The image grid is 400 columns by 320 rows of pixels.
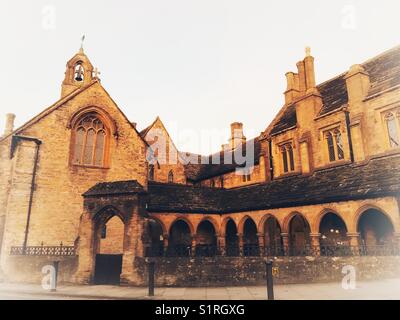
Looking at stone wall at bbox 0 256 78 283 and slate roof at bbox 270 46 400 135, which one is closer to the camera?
stone wall at bbox 0 256 78 283

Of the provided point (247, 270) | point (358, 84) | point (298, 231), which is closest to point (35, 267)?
point (247, 270)

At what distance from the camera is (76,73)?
25.6 m

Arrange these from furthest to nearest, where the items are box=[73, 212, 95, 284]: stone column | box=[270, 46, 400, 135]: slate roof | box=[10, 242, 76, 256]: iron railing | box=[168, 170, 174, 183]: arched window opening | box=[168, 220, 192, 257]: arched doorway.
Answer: box=[168, 170, 174, 183]: arched window opening, box=[168, 220, 192, 257]: arched doorway, box=[270, 46, 400, 135]: slate roof, box=[10, 242, 76, 256]: iron railing, box=[73, 212, 95, 284]: stone column

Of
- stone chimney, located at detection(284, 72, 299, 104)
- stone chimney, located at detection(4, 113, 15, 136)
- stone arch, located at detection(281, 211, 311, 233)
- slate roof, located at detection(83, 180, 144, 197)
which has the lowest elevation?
stone arch, located at detection(281, 211, 311, 233)

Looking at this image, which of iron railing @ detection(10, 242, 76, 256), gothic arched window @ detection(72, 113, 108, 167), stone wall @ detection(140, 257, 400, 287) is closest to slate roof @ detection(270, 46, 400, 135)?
stone wall @ detection(140, 257, 400, 287)

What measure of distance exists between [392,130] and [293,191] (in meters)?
6.68

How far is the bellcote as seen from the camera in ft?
82.6

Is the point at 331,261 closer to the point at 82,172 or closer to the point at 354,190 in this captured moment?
the point at 354,190

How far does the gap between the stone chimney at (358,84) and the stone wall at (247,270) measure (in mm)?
10883

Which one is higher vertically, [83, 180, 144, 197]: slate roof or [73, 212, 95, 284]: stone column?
[83, 180, 144, 197]: slate roof

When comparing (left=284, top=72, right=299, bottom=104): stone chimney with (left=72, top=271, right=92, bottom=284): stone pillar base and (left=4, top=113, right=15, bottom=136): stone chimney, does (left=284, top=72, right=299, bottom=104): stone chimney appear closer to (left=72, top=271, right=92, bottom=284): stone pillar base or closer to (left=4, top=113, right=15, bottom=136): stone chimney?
(left=72, top=271, right=92, bottom=284): stone pillar base

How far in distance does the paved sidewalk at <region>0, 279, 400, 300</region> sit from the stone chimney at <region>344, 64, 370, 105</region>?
11497mm

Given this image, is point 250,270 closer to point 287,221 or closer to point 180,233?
point 287,221

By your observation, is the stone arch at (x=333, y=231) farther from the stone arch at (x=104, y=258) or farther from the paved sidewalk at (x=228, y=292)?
the stone arch at (x=104, y=258)
